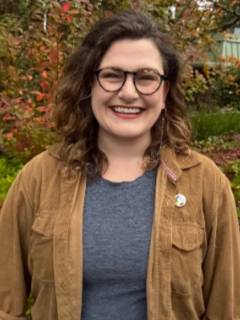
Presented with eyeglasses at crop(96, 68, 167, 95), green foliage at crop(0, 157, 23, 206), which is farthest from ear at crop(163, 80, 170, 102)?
green foliage at crop(0, 157, 23, 206)

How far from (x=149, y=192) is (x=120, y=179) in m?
0.12

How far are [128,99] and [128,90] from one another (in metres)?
0.03

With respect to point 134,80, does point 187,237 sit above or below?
below

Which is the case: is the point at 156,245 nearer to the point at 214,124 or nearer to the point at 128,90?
the point at 128,90

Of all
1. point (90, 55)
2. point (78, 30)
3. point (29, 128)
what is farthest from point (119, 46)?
point (78, 30)

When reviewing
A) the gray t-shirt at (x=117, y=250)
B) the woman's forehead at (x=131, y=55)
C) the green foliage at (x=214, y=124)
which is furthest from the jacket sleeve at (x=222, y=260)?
the green foliage at (x=214, y=124)

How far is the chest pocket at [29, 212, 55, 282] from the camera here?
2283 millimetres

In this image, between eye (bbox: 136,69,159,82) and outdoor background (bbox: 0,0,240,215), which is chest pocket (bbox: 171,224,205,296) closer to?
eye (bbox: 136,69,159,82)

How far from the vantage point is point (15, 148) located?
241 inches

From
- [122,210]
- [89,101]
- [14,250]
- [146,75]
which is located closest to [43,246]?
[14,250]

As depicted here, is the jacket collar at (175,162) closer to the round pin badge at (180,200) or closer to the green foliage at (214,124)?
the round pin badge at (180,200)

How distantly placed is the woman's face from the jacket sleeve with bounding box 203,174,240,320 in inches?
13.8

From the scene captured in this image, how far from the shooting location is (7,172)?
18.2 ft

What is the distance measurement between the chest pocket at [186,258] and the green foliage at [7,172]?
2.52 m
